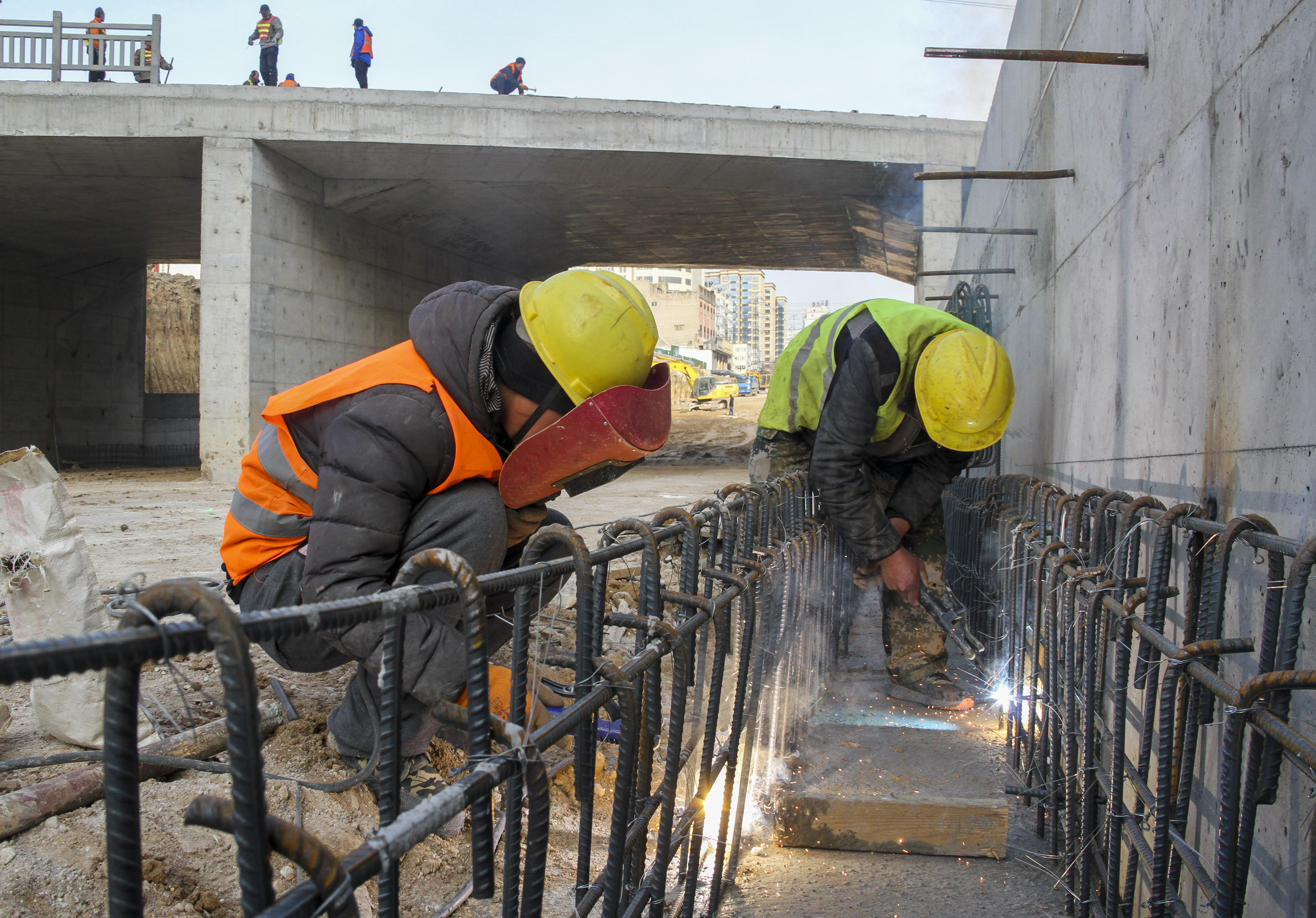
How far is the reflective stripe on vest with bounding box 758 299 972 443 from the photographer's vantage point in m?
3.81

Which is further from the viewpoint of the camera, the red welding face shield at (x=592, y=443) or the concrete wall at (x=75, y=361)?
the concrete wall at (x=75, y=361)

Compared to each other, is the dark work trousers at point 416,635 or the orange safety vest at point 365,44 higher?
the orange safety vest at point 365,44

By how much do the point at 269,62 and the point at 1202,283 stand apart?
570 inches

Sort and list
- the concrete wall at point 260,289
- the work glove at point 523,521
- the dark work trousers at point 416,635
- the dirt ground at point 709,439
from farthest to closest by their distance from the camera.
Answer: the dirt ground at point 709,439
the concrete wall at point 260,289
the work glove at point 523,521
the dark work trousers at point 416,635

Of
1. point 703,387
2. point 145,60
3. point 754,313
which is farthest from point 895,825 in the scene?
point 754,313

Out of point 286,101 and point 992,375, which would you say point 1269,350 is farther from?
point 286,101

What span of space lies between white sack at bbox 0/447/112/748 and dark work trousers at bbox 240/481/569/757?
0.41 m

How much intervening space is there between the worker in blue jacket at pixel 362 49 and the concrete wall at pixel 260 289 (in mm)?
2802

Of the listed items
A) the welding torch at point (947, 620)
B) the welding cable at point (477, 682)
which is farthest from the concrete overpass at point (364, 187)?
the welding cable at point (477, 682)

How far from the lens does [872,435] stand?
4.02m

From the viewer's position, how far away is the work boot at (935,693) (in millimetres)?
4027

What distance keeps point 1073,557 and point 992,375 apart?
131 centimetres

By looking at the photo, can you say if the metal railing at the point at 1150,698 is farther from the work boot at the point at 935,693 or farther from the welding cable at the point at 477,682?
the welding cable at the point at 477,682

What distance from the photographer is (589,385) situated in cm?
228
